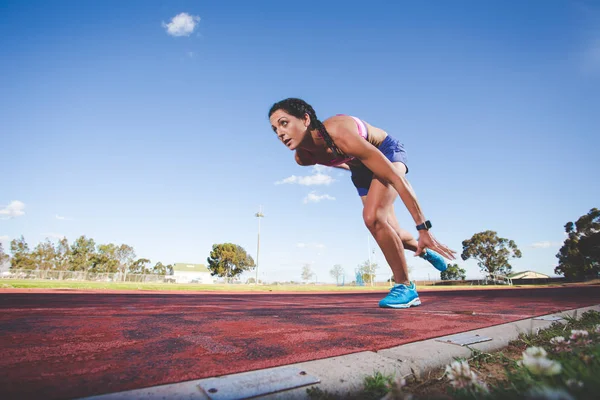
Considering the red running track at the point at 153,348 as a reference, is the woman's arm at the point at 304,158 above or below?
above

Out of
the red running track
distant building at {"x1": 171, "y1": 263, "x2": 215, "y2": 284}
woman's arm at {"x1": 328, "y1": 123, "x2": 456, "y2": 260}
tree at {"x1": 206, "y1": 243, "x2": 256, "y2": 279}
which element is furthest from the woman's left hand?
distant building at {"x1": 171, "y1": 263, "x2": 215, "y2": 284}

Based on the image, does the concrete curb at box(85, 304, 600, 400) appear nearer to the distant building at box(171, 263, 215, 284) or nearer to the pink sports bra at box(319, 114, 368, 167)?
the pink sports bra at box(319, 114, 368, 167)

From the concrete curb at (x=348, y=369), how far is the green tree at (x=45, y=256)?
55.4 meters

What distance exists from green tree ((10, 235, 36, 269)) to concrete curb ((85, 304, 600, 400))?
55.0m

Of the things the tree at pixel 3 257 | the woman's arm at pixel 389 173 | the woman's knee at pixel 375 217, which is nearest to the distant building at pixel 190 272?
the tree at pixel 3 257

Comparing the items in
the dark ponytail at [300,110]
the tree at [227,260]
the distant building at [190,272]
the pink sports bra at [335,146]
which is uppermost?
the dark ponytail at [300,110]

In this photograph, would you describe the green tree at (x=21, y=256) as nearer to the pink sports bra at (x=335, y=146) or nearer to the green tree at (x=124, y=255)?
the green tree at (x=124, y=255)

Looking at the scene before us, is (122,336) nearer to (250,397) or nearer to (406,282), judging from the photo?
(250,397)

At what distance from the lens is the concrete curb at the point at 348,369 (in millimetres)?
810

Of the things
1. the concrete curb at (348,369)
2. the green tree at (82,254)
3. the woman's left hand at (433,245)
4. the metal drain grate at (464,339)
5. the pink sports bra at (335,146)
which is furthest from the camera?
the green tree at (82,254)

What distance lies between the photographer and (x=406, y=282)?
324cm

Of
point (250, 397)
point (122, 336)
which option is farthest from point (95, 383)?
point (122, 336)

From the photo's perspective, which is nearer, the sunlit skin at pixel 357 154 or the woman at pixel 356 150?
the sunlit skin at pixel 357 154

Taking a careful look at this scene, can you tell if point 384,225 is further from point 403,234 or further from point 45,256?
point 45,256
